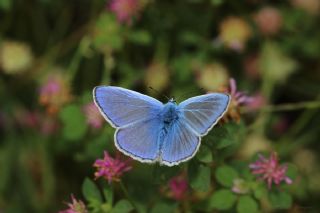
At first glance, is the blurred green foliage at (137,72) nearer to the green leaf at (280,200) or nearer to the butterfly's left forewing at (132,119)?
the green leaf at (280,200)

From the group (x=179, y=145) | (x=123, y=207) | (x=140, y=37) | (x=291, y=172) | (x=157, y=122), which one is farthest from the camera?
(x=140, y=37)

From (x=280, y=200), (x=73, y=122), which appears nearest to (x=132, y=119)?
(x=280, y=200)

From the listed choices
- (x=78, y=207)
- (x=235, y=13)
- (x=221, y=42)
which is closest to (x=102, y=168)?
(x=78, y=207)

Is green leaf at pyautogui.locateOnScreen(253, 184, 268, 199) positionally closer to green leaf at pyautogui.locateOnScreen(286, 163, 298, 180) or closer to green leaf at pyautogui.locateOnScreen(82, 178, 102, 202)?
green leaf at pyautogui.locateOnScreen(286, 163, 298, 180)

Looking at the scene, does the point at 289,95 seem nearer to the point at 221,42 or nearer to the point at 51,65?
the point at 221,42

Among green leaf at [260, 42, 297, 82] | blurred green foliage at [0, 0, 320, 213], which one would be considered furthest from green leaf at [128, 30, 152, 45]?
green leaf at [260, 42, 297, 82]

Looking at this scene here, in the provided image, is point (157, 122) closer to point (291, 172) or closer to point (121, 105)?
point (121, 105)

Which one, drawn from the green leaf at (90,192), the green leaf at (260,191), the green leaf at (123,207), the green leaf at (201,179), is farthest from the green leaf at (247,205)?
the green leaf at (90,192)
